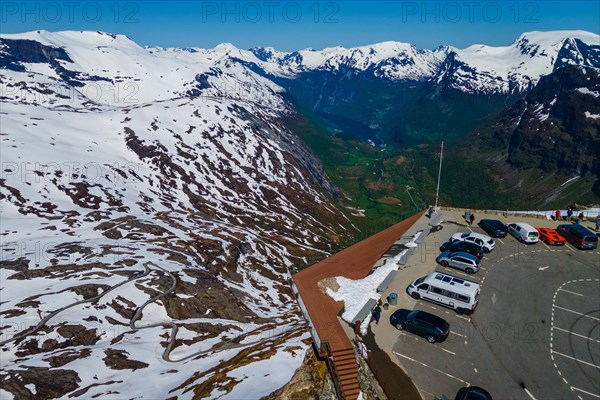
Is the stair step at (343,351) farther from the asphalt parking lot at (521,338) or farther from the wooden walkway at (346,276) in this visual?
the asphalt parking lot at (521,338)

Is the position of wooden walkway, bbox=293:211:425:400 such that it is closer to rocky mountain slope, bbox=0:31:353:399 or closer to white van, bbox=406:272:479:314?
rocky mountain slope, bbox=0:31:353:399

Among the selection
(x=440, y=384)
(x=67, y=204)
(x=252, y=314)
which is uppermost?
→ (x=440, y=384)

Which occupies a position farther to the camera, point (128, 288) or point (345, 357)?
point (128, 288)

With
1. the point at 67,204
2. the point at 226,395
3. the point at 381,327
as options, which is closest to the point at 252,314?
the point at 226,395

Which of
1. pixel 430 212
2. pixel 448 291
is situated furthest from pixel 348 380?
pixel 430 212

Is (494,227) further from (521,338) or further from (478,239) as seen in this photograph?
(521,338)

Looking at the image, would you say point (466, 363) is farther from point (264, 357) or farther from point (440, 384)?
point (264, 357)

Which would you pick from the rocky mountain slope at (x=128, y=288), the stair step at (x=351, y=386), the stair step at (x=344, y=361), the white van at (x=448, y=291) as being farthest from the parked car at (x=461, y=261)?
the stair step at (x=351, y=386)
